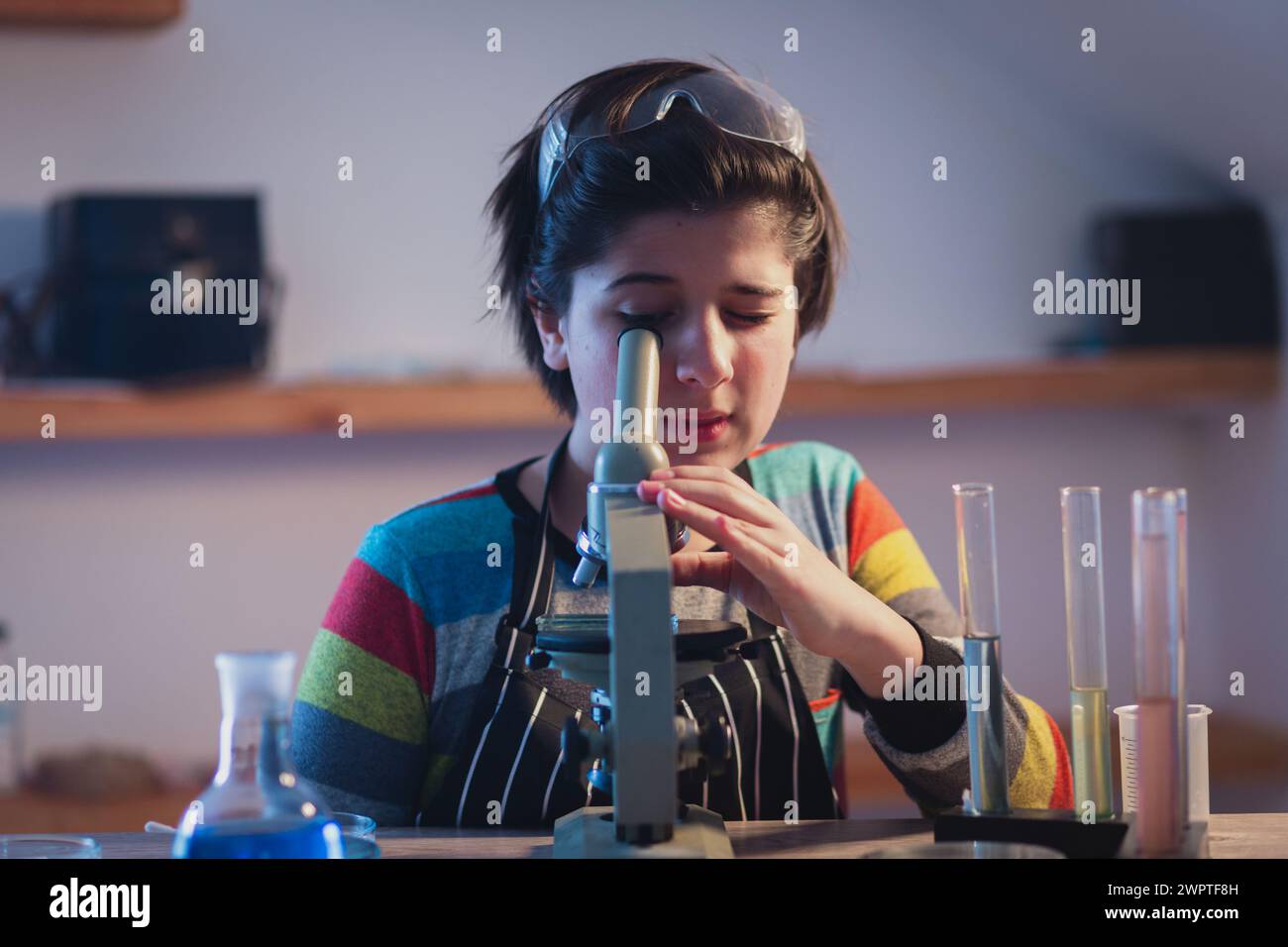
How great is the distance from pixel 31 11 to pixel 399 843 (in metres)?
2.29

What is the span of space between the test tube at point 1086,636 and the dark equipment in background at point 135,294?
2083mm

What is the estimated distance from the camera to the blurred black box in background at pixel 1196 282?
288 cm

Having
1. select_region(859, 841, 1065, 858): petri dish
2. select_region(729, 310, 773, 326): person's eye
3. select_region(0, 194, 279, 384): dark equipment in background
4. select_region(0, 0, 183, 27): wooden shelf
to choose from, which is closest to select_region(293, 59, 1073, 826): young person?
select_region(729, 310, 773, 326): person's eye

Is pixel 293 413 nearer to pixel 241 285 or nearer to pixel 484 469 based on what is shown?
pixel 241 285

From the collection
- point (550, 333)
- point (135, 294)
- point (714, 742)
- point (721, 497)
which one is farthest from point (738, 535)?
point (135, 294)

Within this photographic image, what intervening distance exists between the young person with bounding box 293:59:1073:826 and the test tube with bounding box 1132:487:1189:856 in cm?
24

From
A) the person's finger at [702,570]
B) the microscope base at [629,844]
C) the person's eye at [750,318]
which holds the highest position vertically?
the person's eye at [750,318]

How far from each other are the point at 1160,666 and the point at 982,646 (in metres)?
0.12

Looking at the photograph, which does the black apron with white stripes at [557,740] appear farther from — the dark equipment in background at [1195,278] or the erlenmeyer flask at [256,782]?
the dark equipment in background at [1195,278]

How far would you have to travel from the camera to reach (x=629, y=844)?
860 mm

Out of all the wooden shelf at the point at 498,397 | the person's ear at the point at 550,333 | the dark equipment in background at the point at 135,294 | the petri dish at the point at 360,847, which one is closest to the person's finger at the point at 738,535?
the petri dish at the point at 360,847

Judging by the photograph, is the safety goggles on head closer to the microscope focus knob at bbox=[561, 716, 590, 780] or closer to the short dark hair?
the short dark hair

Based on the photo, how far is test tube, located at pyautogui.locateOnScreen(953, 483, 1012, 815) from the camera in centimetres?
93

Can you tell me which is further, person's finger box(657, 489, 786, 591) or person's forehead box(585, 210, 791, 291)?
person's forehead box(585, 210, 791, 291)
